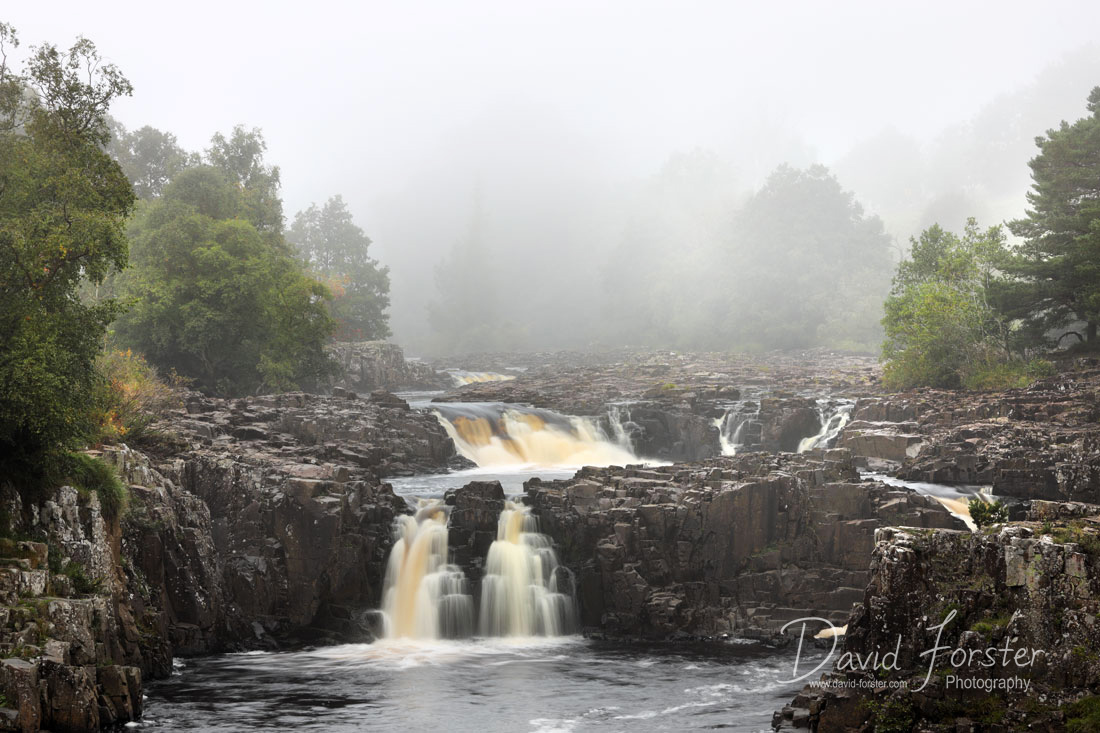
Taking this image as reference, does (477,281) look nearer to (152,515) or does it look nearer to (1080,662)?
(152,515)

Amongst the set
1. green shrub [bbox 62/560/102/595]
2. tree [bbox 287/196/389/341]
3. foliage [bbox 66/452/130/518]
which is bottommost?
green shrub [bbox 62/560/102/595]

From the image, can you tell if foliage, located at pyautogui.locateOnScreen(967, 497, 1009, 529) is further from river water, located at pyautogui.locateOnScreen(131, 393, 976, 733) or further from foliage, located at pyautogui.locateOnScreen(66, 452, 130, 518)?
foliage, located at pyautogui.locateOnScreen(66, 452, 130, 518)

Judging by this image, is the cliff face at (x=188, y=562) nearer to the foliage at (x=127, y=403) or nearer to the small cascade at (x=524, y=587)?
the foliage at (x=127, y=403)

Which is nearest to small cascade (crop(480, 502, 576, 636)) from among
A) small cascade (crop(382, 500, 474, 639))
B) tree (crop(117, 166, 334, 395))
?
small cascade (crop(382, 500, 474, 639))

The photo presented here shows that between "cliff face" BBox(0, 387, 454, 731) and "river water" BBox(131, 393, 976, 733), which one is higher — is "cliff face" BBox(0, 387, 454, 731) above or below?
above

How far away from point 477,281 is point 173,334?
4530 inches

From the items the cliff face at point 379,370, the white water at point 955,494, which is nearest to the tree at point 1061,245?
the white water at point 955,494

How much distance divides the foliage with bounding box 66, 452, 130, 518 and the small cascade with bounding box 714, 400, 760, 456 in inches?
1432

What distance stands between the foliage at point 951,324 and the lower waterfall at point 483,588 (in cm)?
3485

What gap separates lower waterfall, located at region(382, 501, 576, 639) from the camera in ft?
106

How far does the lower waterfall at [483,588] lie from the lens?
3222cm

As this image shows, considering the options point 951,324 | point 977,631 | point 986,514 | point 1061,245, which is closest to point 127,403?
point 986,514

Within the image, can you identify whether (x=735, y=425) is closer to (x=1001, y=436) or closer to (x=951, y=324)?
(x=951, y=324)

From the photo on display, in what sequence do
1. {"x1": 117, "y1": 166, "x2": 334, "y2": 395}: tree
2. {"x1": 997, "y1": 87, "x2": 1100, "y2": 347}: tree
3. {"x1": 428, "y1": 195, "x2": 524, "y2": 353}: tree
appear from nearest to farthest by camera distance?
{"x1": 997, "y1": 87, "x2": 1100, "y2": 347}: tree, {"x1": 117, "y1": 166, "x2": 334, "y2": 395}: tree, {"x1": 428, "y1": 195, "x2": 524, "y2": 353}: tree
